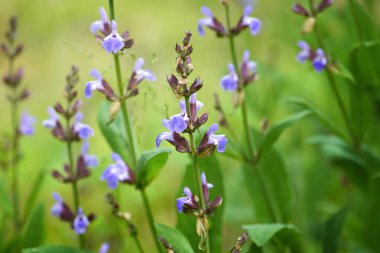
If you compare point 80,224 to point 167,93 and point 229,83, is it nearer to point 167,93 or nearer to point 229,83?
point 229,83

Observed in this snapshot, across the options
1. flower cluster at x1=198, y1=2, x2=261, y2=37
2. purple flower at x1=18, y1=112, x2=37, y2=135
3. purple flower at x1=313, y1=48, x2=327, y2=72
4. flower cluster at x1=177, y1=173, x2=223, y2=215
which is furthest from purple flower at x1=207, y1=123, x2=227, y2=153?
purple flower at x1=18, y1=112, x2=37, y2=135

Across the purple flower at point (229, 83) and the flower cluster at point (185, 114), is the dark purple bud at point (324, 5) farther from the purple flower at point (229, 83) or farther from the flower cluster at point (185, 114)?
the flower cluster at point (185, 114)

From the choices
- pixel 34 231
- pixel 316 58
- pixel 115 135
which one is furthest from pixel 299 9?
pixel 34 231

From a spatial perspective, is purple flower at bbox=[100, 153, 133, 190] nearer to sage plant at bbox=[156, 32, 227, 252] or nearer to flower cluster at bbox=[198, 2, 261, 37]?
sage plant at bbox=[156, 32, 227, 252]

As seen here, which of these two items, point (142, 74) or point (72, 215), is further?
point (72, 215)

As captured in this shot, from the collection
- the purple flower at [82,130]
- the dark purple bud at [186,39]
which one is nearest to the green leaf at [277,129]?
the purple flower at [82,130]
